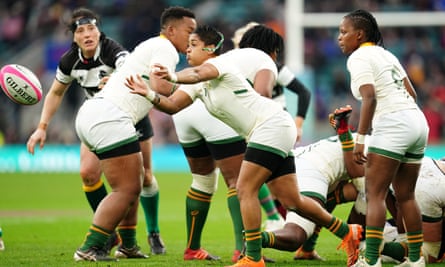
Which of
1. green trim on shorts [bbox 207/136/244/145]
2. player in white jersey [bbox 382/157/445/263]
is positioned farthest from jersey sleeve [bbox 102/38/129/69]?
player in white jersey [bbox 382/157/445/263]

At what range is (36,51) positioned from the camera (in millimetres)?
27656

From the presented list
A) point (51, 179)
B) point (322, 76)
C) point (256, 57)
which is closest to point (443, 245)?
point (256, 57)

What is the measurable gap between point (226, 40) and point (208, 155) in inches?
695

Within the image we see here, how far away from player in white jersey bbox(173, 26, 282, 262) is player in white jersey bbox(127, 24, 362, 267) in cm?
61

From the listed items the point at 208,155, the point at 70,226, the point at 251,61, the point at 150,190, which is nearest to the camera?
the point at 251,61

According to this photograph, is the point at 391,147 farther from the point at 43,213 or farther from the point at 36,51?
the point at 36,51

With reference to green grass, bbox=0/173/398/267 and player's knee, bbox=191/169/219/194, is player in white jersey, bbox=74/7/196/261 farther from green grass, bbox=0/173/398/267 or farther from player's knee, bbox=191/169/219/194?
player's knee, bbox=191/169/219/194

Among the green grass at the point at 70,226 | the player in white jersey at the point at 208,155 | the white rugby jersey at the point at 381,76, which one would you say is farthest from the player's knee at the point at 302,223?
the white rugby jersey at the point at 381,76

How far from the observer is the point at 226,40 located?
86.2 ft

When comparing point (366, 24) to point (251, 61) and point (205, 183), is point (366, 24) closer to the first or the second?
point (251, 61)

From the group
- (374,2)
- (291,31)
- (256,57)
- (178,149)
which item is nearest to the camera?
(256,57)

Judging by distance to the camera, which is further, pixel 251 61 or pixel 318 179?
pixel 318 179

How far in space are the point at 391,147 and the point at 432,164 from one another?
1.29m

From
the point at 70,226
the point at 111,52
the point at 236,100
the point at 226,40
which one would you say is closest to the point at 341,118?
the point at 236,100
